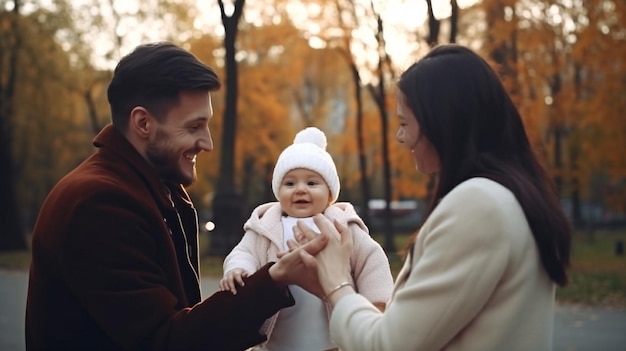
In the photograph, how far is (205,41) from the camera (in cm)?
3959

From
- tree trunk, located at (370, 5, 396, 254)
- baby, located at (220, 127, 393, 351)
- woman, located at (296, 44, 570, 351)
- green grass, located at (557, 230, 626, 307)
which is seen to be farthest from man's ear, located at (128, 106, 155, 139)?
tree trunk, located at (370, 5, 396, 254)

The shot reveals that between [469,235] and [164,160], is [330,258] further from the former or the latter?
[164,160]

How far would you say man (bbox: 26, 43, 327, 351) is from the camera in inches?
121

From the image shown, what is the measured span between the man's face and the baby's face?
85 centimetres

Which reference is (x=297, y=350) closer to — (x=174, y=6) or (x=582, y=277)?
(x=582, y=277)

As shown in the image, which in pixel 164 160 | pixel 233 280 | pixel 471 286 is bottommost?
pixel 233 280

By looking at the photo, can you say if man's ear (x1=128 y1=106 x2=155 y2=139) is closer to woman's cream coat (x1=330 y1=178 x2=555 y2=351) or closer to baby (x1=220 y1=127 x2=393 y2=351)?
baby (x1=220 y1=127 x2=393 y2=351)

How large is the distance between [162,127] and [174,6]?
116 feet

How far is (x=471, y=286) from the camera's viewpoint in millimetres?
2672

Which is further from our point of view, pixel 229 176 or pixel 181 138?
pixel 229 176

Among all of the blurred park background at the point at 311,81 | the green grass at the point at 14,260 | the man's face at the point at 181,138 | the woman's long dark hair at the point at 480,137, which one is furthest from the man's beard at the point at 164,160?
the green grass at the point at 14,260

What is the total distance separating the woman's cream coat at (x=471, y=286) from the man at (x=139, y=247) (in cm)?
49

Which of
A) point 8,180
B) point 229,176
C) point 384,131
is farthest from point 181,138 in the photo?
point 8,180

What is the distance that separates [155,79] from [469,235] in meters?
1.32
